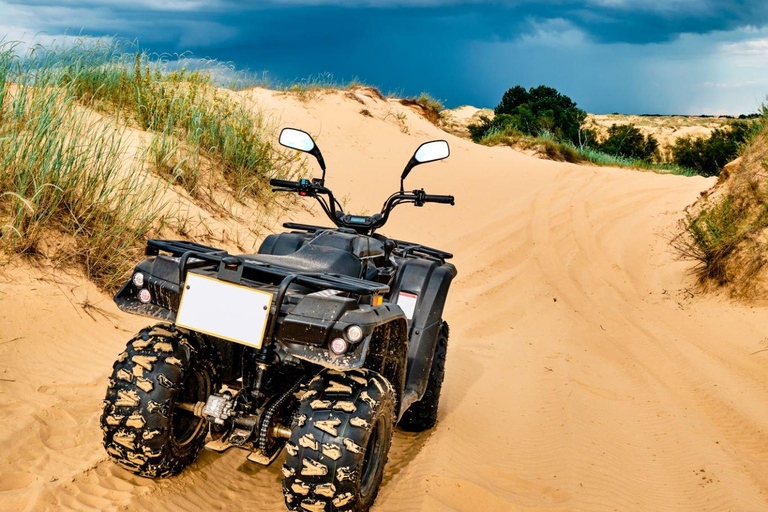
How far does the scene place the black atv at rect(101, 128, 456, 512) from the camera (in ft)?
7.95

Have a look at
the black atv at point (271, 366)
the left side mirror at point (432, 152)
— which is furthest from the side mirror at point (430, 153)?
the black atv at point (271, 366)

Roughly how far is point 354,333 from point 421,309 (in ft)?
4.42

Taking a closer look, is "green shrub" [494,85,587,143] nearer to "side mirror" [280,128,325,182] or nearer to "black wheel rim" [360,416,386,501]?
"side mirror" [280,128,325,182]

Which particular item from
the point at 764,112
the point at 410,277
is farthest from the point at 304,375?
the point at 764,112

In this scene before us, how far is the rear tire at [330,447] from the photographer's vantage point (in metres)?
2.40

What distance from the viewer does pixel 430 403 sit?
404 centimetres

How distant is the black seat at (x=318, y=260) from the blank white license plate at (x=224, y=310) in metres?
0.25

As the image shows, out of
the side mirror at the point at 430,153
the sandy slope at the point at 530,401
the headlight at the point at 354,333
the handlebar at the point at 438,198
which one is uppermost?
the side mirror at the point at 430,153

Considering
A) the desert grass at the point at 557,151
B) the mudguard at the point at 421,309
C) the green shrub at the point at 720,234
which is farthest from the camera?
the desert grass at the point at 557,151

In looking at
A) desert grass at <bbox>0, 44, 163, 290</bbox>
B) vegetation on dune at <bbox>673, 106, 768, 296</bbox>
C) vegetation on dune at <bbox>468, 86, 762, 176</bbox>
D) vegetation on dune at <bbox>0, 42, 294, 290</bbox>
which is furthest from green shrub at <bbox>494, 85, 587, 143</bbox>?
desert grass at <bbox>0, 44, 163, 290</bbox>

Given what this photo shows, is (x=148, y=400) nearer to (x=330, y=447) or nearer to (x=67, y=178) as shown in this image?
(x=330, y=447)

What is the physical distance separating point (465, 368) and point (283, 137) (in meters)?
2.66

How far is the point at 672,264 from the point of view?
29.0 feet

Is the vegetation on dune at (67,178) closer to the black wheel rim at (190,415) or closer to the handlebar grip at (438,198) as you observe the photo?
the black wheel rim at (190,415)
